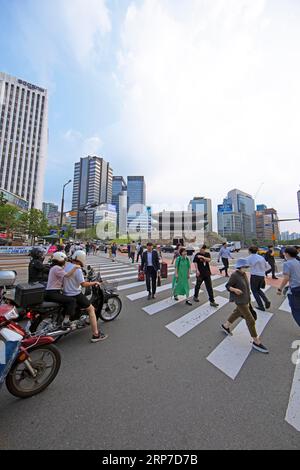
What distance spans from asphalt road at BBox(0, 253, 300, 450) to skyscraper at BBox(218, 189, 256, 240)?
240ft

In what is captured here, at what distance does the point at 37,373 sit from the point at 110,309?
2422mm

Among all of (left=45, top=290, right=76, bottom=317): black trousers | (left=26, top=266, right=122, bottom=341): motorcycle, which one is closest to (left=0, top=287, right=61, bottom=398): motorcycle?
(left=26, top=266, right=122, bottom=341): motorcycle

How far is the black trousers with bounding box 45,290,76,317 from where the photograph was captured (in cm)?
347

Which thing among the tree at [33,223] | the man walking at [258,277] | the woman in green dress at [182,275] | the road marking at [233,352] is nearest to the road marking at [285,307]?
the man walking at [258,277]

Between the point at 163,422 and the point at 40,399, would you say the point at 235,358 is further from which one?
the point at 40,399

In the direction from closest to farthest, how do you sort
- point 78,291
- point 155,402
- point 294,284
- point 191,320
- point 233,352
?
point 155,402
point 233,352
point 294,284
point 78,291
point 191,320

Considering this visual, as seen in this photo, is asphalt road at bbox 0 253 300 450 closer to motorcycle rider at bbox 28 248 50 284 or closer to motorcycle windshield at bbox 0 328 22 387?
motorcycle windshield at bbox 0 328 22 387

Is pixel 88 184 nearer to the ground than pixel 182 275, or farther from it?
farther from it

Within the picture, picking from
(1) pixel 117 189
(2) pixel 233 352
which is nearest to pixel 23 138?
(1) pixel 117 189

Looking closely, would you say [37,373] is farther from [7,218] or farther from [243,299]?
[7,218]

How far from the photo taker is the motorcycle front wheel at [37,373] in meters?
2.21

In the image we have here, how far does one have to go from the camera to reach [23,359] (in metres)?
2.23

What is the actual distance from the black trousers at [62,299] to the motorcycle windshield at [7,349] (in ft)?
4.29

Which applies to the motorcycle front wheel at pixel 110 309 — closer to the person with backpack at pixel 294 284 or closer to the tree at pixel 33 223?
the person with backpack at pixel 294 284
